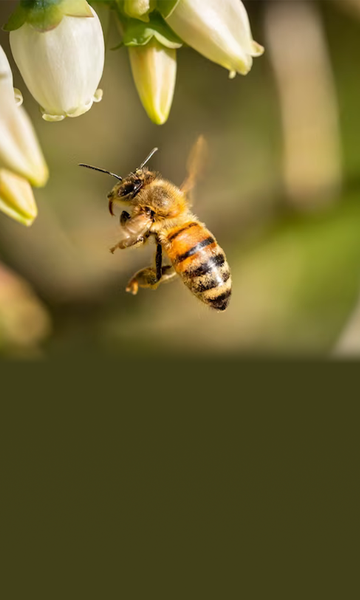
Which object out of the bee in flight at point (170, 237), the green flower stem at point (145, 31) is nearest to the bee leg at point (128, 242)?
the bee in flight at point (170, 237)

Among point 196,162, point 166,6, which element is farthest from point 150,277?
point 166,6

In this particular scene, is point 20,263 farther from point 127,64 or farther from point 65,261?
point 127,64

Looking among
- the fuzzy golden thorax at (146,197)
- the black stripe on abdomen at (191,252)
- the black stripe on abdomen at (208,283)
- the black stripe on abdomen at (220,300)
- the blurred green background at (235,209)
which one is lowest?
the black stripe on abdomen at (220,300)

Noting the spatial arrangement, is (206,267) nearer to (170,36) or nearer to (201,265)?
(201,265)

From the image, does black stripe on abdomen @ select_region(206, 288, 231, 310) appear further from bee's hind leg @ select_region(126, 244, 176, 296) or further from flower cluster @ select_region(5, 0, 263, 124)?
flower cluster @ select_region(5, 0, 263, 124)

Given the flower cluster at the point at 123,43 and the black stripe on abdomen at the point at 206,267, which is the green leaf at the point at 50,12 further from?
the black stripe on abdomen at the point at 206,267

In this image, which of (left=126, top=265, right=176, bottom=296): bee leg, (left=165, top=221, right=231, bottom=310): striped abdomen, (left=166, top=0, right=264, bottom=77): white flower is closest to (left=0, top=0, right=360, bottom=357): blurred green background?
(left=126, top=265, right=176, bottom=296): bee leg
